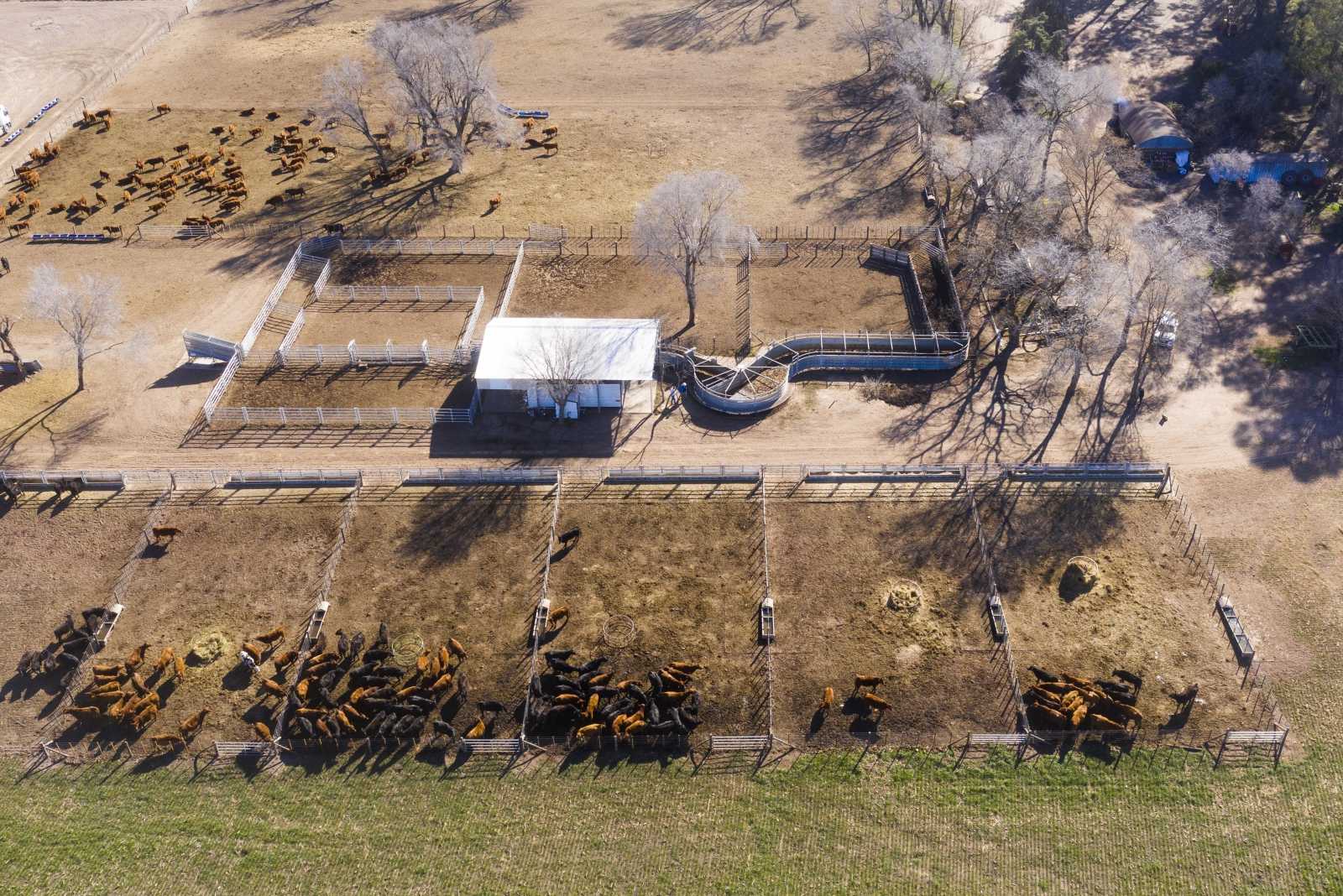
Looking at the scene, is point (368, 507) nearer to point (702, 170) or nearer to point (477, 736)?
point (477, 736)

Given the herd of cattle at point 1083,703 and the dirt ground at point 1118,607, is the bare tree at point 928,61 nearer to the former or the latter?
the dirt ground at point 1118,607

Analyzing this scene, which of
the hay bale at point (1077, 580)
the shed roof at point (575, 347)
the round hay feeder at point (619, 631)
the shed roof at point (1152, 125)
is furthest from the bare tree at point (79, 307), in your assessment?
the shed roof at point (1152, 125)

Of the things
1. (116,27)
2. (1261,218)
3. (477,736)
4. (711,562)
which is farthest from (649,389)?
(116,27)

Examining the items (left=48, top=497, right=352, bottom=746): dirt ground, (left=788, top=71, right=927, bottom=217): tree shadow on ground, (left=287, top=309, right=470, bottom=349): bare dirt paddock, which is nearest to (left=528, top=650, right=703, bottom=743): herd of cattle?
(left=48, top=497, right=352, bottom=746): dirt ground

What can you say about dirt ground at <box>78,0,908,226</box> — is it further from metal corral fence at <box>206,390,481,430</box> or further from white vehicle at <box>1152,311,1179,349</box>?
metal corral fence at <box>206,390,481,430</box>

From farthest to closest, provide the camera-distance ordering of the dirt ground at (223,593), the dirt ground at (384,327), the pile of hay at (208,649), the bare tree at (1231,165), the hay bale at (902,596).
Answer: the bare tree at (1231,165), the dirt ground at (384,327), the hay bale at (902,596), the pile of hay at (208,649), the dirt ground at (223,593)

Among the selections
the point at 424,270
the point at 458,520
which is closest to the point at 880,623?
the point at 458,520
